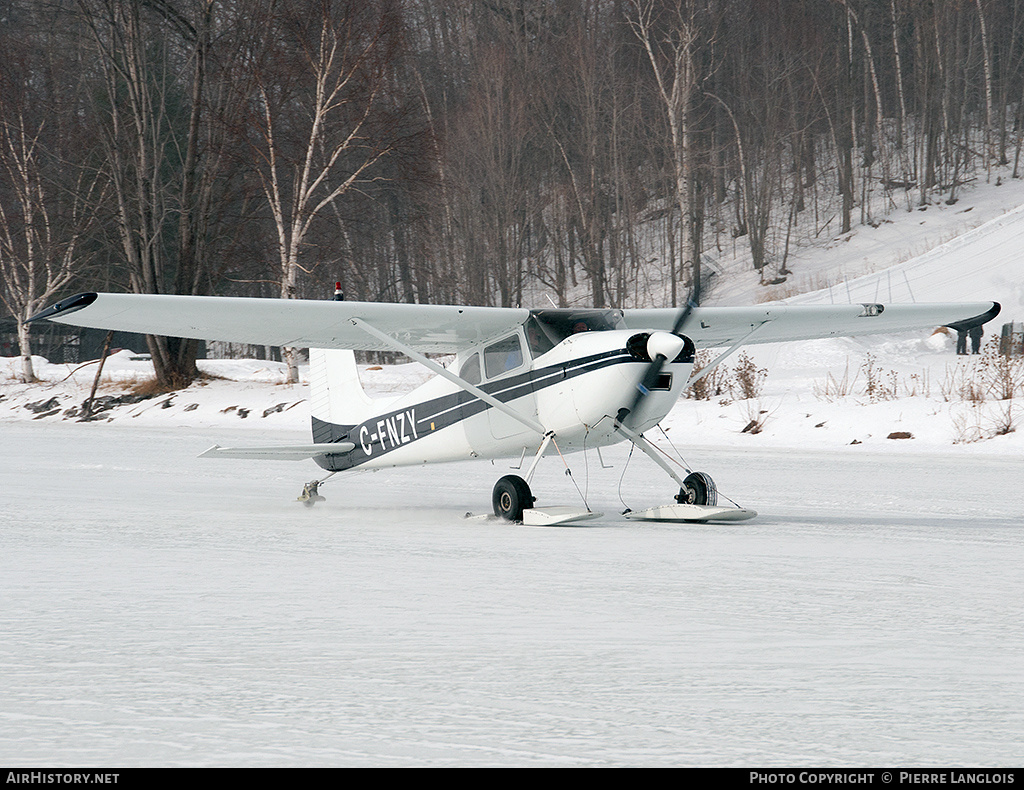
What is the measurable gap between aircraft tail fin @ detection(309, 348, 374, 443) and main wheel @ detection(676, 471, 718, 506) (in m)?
3.96

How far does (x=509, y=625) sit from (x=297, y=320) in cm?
532

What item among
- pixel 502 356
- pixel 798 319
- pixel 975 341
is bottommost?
pixel 502 356

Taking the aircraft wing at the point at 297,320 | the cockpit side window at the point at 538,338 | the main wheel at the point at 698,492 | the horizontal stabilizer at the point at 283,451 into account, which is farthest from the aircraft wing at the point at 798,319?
the horizontal stabilizer at the point at 283,451

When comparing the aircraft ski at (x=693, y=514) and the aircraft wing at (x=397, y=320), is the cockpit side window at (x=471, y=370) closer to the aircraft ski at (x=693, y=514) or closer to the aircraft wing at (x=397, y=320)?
the aircraft wing at (x=397, y=320)

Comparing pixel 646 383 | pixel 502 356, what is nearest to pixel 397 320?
pixel 502 356

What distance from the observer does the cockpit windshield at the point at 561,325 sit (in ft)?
28.8

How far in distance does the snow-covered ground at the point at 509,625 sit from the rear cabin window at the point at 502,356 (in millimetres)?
1401

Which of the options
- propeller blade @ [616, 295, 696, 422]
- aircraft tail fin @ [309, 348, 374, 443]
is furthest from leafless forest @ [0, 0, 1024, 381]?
propeller blade @ [616, 295, 696, 422]

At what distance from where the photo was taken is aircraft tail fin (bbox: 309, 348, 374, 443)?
36.5ft

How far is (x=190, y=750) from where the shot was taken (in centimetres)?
237

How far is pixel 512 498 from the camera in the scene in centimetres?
832

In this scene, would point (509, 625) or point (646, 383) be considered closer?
point (509, 625)

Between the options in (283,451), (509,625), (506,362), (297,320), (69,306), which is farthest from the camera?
(283,451)

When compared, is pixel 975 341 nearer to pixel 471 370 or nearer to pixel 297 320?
pixel 471 370
